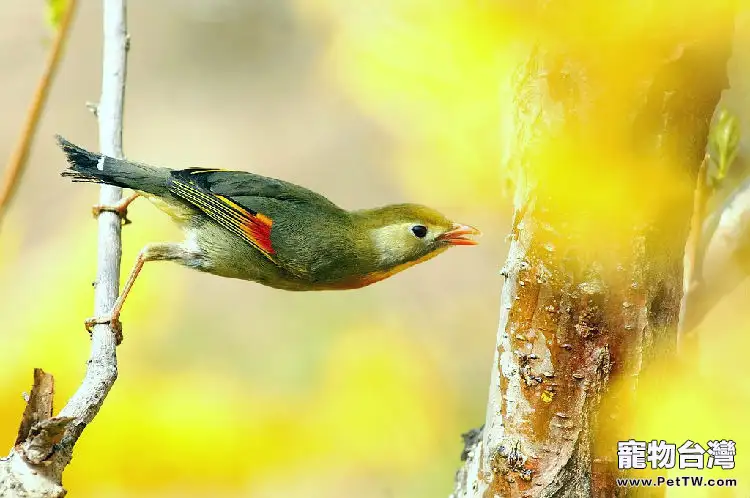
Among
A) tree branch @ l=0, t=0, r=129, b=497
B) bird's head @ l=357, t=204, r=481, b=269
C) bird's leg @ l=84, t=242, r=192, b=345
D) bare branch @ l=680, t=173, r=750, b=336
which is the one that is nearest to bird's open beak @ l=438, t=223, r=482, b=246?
bird's head @ l=357, t=204, r=481, b=269

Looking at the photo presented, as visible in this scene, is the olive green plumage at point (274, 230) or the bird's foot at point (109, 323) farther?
the olive green plumage at point (274, 230)

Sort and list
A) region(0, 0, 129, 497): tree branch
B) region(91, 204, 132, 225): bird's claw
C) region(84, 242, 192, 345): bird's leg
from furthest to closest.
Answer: region(91, 204, 132, 225): bird's claw → region(84, 242, 192, 345): bird's leg → region(0, 0, 129, 497): tree branch

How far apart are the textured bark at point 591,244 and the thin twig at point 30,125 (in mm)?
1034

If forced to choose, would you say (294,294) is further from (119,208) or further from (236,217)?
(236,217)

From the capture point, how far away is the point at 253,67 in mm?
5203

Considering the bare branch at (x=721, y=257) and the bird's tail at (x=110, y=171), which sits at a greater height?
the bird's tail at (x=110, y=171)

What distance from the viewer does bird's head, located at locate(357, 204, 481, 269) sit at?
2.29 meters

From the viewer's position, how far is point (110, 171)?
7.32 ft

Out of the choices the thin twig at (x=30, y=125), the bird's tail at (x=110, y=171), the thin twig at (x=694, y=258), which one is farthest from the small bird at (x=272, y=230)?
the thin twig at (x=694, y=258)

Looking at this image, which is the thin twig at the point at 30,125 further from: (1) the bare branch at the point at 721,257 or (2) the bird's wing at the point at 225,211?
(1) the bare branch at the point at 721,257

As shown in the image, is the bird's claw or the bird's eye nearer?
the bird's eye

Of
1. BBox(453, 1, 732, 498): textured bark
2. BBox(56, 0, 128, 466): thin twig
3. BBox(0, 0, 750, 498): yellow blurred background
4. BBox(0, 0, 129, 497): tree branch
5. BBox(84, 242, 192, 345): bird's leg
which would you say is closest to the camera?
BBox(0, 0, 129, 497): tree branch

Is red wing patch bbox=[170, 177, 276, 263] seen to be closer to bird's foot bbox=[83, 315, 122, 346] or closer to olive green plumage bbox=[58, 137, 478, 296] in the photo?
olive green plumage bbox=[58, 137, 478, 296]

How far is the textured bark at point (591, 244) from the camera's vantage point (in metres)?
1.48
